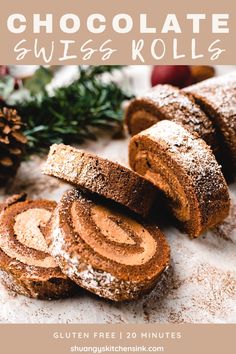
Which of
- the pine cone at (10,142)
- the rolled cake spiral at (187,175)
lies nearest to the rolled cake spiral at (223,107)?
the rolled cake spiral at (187,175)

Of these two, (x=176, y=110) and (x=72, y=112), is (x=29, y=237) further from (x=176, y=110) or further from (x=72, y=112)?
(x=72, y=112)

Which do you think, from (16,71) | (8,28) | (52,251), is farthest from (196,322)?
(16,71)

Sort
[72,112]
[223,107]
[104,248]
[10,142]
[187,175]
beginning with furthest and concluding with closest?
[72,112]
[10,142]
[223,107]
[187,175]
[104,248]

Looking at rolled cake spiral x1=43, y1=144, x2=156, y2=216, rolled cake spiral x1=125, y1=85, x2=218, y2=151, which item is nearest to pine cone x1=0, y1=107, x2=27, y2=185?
rolled cake spiral x1=43, y1=144, x2=156, y2=216

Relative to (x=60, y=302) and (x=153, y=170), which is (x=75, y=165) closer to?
(x=153, y=170)

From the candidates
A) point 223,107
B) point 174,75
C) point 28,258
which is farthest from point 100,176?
point 174,75
